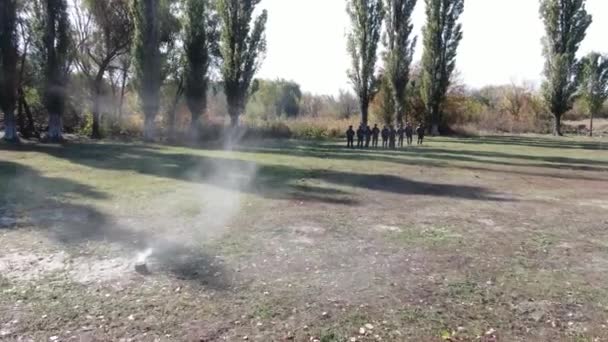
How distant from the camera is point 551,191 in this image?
12.2 metres

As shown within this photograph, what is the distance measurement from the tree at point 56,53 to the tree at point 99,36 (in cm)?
524

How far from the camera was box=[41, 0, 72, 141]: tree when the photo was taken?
942 inches

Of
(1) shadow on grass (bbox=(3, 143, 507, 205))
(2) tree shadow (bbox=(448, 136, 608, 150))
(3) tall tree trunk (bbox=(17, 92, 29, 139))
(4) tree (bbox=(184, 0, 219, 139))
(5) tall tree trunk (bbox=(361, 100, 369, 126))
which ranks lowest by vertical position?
(1) shadow on grass (bbox=(3, 143, 507, 205))

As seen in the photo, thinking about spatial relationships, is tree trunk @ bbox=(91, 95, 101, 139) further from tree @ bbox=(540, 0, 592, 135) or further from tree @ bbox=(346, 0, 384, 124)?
tree @ bbox=(540, 0, 592, 135)

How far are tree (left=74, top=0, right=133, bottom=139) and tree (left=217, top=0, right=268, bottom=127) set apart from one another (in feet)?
21.3

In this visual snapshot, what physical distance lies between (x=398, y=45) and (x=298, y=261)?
34.2m

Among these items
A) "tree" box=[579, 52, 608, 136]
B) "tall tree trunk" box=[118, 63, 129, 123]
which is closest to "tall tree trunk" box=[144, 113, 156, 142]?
"tall tree trunk" box=[118, 63, 129, 123]

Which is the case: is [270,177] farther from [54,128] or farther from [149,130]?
[54,128]

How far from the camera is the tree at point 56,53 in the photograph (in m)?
23.9

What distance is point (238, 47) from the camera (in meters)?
30.2

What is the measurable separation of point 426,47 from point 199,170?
107 ft

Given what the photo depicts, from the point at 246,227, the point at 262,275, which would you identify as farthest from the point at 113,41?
the point at 262,275

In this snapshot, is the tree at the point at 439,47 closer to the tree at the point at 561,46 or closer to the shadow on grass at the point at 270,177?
the tree at the point at 561,46

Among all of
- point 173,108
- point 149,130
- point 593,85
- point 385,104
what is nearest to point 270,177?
point 149,130
